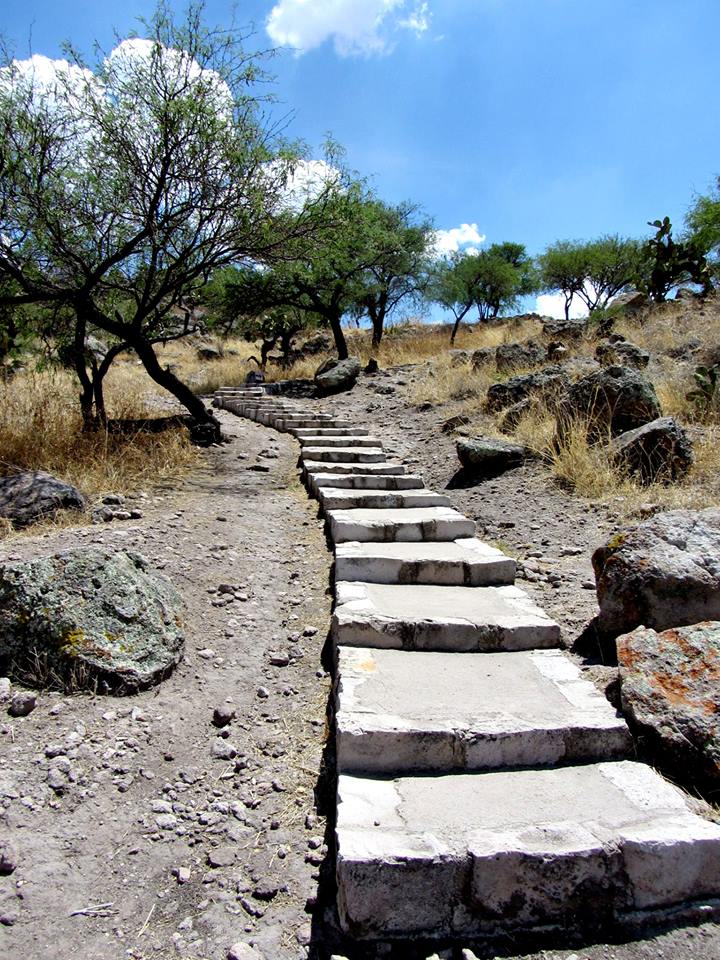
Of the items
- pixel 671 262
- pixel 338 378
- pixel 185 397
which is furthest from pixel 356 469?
pixel 671 262

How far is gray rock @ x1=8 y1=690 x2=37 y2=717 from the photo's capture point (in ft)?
9.07

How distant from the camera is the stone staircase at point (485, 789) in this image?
203 cm

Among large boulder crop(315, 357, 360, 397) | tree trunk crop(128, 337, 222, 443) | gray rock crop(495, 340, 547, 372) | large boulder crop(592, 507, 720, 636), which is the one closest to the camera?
large boulder crop(592, 507, 720, 636)

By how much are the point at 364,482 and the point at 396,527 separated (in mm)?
1426

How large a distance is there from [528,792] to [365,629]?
46.8 inches

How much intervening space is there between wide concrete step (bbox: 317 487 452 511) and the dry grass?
5.33 ft

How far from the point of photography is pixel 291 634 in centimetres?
373

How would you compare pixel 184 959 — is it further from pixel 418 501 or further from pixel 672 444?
pixel 672 444

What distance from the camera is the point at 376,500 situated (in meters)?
5.75

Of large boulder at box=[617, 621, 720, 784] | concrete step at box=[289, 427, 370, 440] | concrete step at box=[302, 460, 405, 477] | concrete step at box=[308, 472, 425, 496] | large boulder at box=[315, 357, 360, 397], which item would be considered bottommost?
large boulder at box=[617, 621, 720, 784]

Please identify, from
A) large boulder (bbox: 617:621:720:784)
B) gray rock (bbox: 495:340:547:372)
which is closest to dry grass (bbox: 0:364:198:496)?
large boulder (bbox: 617:621:720:784)

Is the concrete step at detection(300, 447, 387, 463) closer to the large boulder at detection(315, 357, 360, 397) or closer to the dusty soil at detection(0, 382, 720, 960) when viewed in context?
the dusty soil at detection(0, 382, 720, 960)

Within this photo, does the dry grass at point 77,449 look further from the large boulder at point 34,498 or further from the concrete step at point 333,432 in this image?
the concrete step at point 333,432

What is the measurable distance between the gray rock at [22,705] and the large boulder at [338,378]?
10144 millimetres
